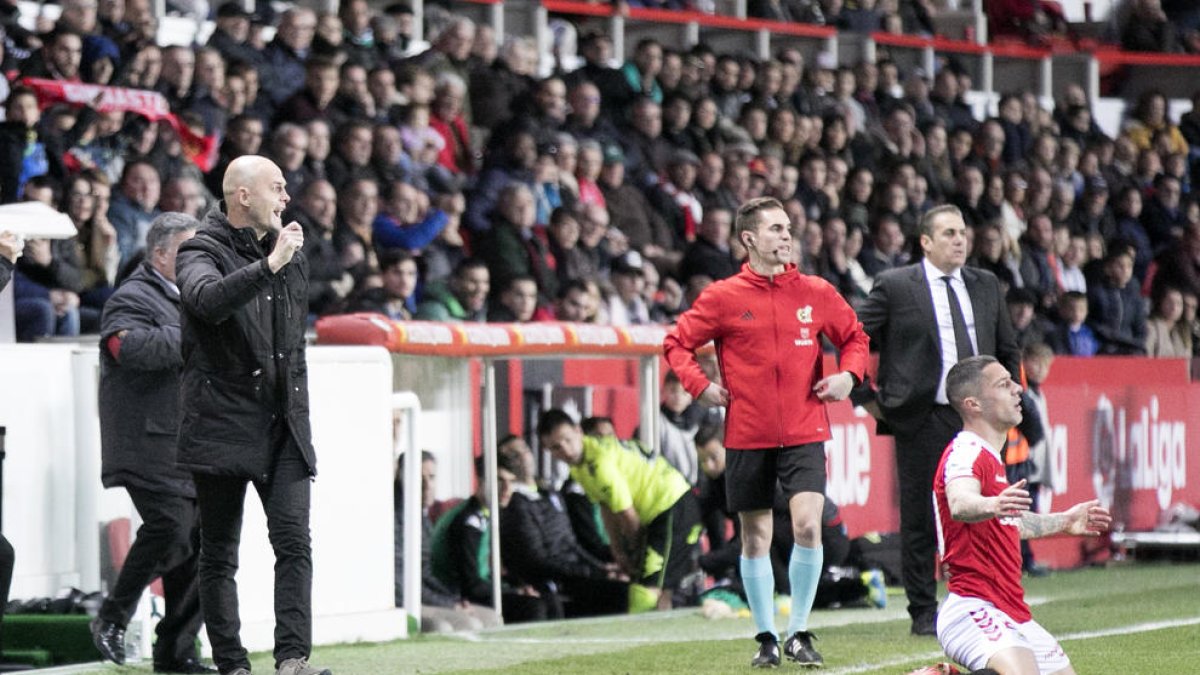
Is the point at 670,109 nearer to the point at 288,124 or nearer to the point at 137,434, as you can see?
the point at 288,124

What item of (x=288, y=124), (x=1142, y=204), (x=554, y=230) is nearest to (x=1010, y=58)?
(x=1142, y=204)

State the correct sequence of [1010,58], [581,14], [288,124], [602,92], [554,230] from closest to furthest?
[288,124]
[554,230]
[602,92]
[581,14]
[1010,58]

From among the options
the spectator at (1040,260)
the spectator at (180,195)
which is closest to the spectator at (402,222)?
the spectator at (180,195)

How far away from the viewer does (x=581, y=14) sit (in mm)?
19859

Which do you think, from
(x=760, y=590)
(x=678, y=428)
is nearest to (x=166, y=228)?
(x=760, y=590)

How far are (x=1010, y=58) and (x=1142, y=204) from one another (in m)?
3.00

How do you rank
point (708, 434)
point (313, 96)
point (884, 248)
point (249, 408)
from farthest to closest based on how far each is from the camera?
point (884, 248)
point (313, 96)
point (708, 434)
point (249, 408)

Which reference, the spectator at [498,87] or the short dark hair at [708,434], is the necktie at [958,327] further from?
the spectator at [498,87]

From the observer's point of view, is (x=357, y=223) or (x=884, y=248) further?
(x=884, y=248)

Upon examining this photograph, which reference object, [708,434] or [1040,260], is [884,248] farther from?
[708,434]

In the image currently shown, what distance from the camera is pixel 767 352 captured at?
891 centimetres

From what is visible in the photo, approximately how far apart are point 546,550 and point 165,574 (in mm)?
3551

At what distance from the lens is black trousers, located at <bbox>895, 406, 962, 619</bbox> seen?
32.2 ft

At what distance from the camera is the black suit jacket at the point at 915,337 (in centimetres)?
991
